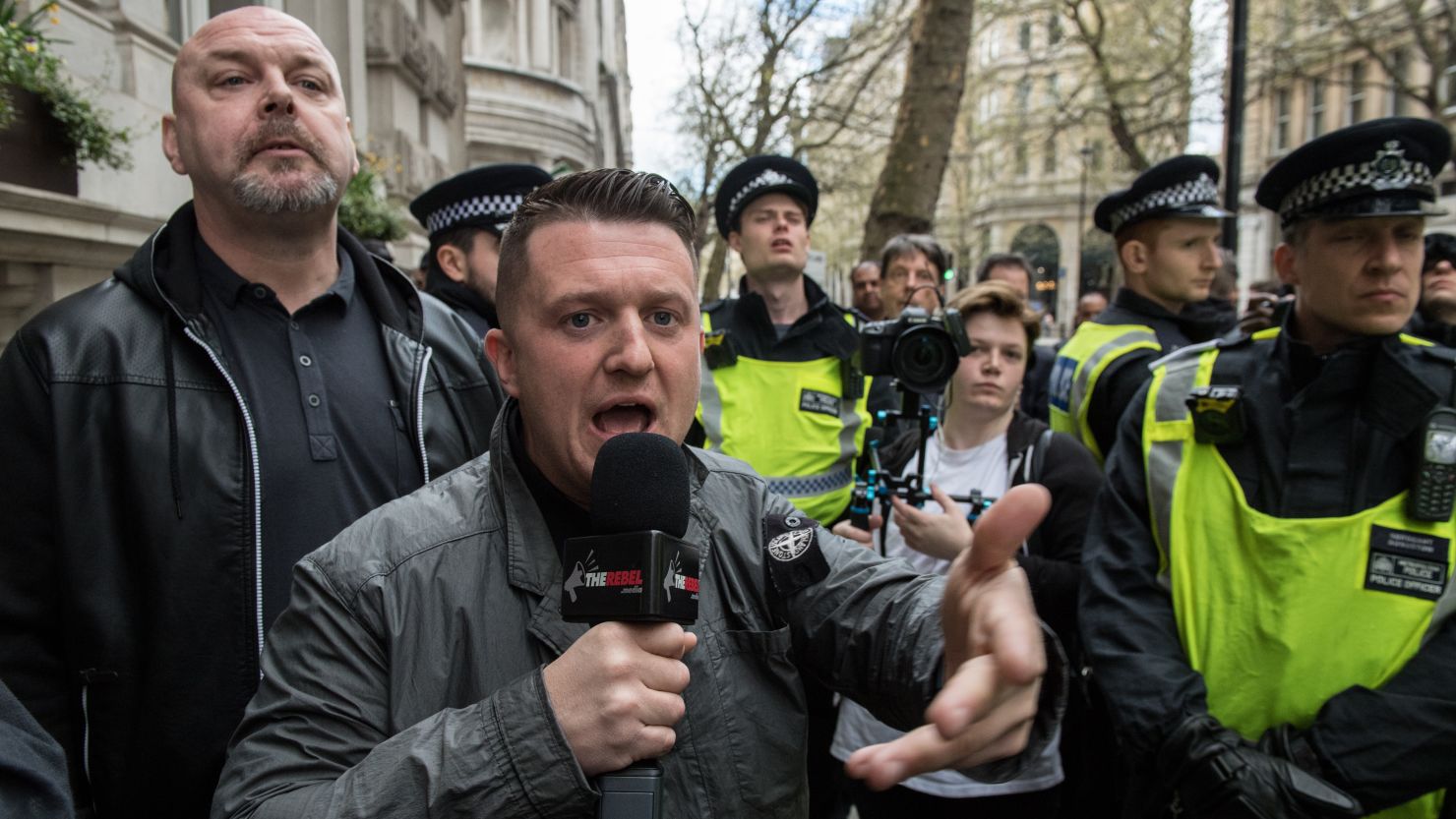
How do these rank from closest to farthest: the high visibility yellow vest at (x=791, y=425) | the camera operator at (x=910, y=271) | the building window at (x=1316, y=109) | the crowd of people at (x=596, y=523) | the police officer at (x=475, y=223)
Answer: the crowd of people at (x=596, y=523), the high visibility yellow vest at (x=791, y=425), the police officer at (x=475, y=223), the camera operator at (x=910, y=271), the building window at (x=1316, y=109)

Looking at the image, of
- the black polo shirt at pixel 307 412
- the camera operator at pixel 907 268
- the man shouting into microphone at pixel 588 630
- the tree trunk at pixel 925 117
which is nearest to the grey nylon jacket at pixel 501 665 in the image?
the man shouting into microphone at pixel 588 630

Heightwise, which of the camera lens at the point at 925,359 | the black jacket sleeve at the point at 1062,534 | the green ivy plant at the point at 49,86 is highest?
the green ivy plant at the point at 49,86

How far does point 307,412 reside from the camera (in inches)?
87.7

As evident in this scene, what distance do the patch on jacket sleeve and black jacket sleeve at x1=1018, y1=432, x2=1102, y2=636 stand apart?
4.86 feet

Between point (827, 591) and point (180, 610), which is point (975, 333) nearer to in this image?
point (827, 591)

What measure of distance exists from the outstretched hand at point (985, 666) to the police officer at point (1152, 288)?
245cm

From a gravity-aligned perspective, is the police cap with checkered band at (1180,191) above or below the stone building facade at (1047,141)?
below

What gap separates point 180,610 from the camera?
204 centimetres

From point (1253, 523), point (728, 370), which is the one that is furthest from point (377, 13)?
point (1253, 523)

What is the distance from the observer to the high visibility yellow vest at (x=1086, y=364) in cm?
355

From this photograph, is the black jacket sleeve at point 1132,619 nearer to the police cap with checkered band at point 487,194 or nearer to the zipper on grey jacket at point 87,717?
the zipper on grey jacket at point 87,717

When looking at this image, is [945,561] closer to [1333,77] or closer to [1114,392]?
[1114,392]

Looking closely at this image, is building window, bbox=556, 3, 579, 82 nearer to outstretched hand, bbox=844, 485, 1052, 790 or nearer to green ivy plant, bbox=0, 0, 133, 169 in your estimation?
green ivy plant, bbox=0, 0, 133, 169

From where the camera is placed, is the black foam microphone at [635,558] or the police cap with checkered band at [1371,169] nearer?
the black foam microphone at [635,558]
